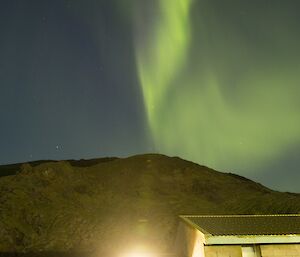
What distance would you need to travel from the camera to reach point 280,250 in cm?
1661

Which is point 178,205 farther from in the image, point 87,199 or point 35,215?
point 35,215

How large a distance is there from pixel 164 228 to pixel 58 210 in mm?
16988

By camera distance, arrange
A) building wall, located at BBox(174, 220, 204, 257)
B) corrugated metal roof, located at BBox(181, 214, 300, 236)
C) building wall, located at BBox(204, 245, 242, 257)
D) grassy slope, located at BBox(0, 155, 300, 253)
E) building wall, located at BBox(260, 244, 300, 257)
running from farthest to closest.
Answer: grassy slope, located at BBox(0, 155, 300, 253) → building wall, located at BBox(174, 220, 204, 257) → corrugated metal roof, located at BBox(181, 214, 300, 236) → building wall, located at BBox(260, 244, 300, 257) → building wall, located at BBox(204, 245, 242, 257)

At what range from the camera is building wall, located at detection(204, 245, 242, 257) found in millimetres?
16141

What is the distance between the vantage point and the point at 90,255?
1889 inches

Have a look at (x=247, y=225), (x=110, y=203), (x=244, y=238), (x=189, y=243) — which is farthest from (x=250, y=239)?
(x=110, y=203)

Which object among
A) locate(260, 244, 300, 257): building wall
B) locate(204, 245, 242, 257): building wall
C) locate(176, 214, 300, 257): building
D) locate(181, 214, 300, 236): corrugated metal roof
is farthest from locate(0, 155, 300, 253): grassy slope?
locate(204, 245, 242, 257): building wall

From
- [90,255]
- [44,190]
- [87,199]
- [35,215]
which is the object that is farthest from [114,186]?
[90,255]

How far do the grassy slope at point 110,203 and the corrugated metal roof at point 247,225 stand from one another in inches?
1161

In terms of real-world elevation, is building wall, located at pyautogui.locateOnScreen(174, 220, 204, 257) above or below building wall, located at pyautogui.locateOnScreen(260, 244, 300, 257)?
above

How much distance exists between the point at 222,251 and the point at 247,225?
3.04 m

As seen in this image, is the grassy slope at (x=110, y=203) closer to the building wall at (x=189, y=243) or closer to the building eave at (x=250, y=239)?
the building wall at (x=189, y=243)

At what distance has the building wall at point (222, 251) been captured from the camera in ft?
53.0

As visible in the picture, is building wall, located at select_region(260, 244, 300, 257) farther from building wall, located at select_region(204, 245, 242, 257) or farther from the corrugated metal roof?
building wall, located at select_region(204, 245, 242, 257)
